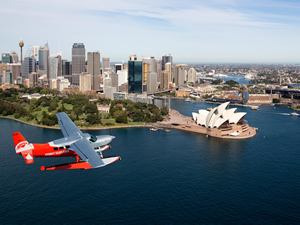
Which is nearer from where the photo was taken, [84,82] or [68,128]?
[68,128]

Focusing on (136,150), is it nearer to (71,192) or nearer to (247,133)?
(71,192)

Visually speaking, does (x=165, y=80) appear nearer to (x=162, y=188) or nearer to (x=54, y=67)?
(x=54, y=67)

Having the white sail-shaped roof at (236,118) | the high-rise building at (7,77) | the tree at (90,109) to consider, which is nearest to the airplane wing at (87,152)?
the white sail-shaped roof at (236,118)

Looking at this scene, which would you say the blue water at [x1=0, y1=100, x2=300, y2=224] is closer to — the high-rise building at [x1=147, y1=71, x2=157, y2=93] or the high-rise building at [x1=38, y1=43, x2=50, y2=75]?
the high-rise building at [x1=147, y1=71, x2=157, y2=93]

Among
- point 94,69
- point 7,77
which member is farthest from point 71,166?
point 7,77

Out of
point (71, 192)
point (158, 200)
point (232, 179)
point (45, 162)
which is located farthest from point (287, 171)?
point (45, 162)

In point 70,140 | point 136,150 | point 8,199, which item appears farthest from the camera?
point 136,150
